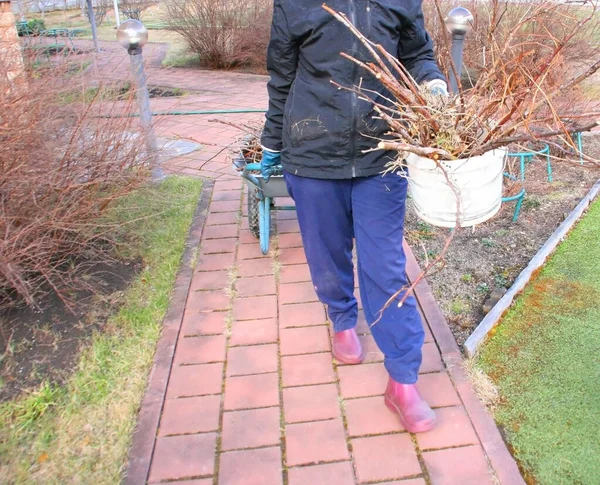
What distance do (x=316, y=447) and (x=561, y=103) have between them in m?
4.22

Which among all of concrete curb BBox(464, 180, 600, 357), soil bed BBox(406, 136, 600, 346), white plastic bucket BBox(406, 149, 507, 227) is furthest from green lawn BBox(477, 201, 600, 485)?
white plastic bucket BBox(406, 149, 507, 227)

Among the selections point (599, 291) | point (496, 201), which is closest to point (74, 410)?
point (496, 201)

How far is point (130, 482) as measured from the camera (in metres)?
2.14

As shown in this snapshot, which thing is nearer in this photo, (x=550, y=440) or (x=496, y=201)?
(x=496, y=201)

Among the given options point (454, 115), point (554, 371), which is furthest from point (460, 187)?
point (554, 371)

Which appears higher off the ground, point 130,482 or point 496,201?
point 496,201

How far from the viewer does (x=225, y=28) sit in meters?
10.7

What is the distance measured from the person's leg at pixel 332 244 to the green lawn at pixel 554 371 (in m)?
0.65

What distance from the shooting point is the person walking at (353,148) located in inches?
83.3

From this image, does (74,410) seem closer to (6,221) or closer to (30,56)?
(6,221)

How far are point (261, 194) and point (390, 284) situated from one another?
57.6 inches

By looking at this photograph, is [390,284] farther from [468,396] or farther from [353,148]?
[468,396]

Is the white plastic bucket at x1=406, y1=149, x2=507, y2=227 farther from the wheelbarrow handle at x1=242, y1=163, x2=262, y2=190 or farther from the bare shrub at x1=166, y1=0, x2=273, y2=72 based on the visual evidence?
the bare shrub at x1=166, y1=0, x2=273, y2=72

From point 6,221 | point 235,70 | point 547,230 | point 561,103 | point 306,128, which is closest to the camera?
point 306,128
